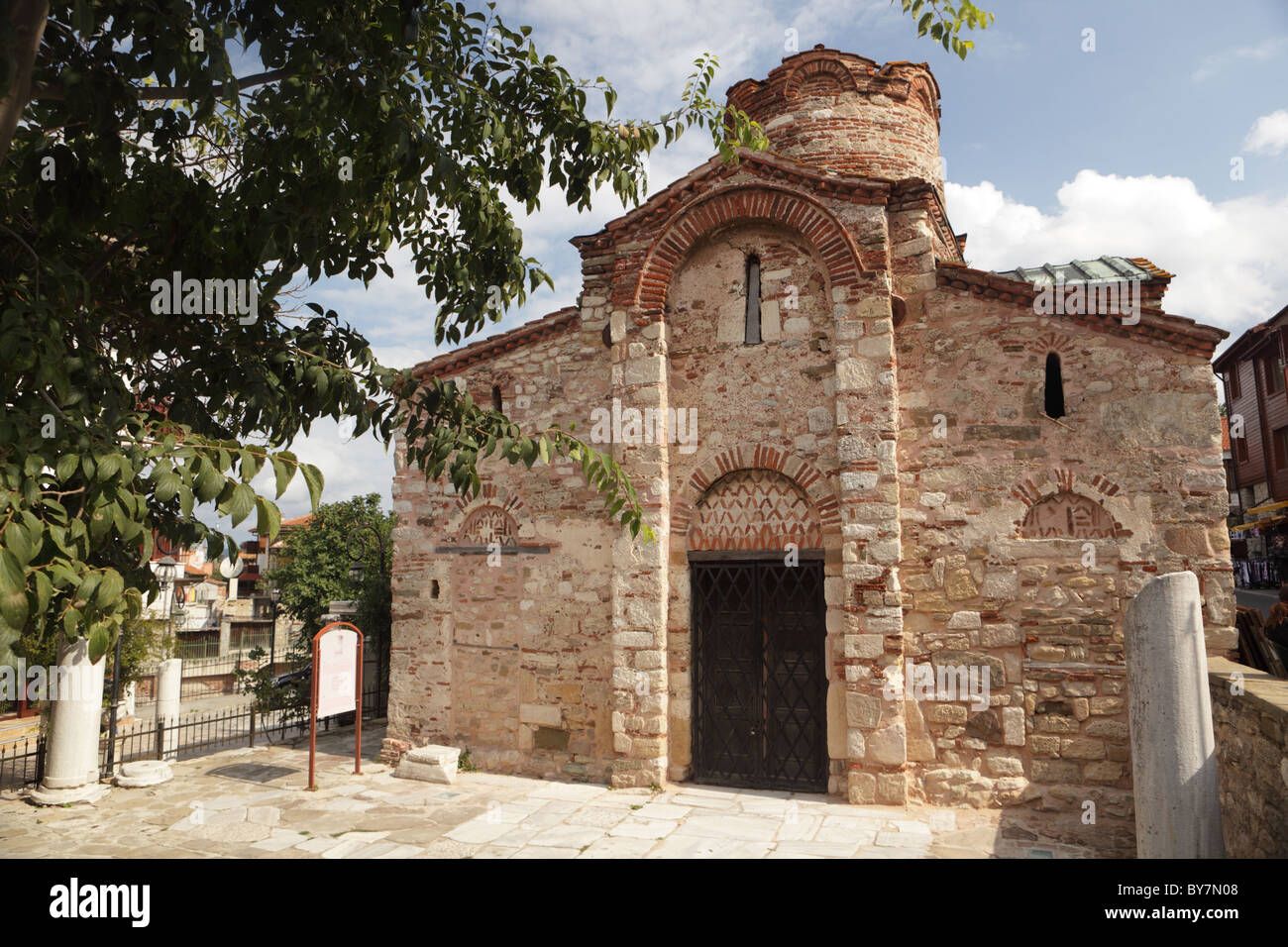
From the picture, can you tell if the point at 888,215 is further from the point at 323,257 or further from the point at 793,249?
the point at 323,257

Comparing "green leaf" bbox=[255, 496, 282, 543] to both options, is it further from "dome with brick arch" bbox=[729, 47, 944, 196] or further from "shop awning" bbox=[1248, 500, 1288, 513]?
"shop awning" bbox=[1248, 500, 1288, 513]

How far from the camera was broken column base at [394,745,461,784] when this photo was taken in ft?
27.9

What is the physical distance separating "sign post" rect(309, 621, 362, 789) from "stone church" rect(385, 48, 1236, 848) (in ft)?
2.27

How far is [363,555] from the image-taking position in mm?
13203

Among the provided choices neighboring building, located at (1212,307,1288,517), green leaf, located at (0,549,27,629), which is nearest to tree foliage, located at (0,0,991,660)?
green leaf, located at (0,549,27,629)

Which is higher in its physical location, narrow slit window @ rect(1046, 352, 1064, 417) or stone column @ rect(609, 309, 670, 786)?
narrow slit window @ rect(1046, 352, 1064, 417)

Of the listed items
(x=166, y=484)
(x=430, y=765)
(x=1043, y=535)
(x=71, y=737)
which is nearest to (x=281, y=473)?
(x=166, y=484)

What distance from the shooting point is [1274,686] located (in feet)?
16.1

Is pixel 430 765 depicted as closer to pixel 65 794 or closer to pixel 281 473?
pixel 65 794

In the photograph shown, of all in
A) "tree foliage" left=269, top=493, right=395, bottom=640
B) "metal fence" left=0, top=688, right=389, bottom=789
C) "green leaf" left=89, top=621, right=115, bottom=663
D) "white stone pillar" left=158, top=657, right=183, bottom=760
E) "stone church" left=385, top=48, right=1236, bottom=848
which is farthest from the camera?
"tree foliage" left=269, top=493, right=395, bottom=640

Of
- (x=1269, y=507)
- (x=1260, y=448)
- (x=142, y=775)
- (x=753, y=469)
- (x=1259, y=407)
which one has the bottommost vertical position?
(x=142, y=775)

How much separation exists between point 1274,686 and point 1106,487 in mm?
2616

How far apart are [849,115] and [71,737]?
11.3 metres

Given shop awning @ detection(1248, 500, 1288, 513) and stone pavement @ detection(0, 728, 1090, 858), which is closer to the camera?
stone pavement @ detection(0, 728, 1090, 858)
